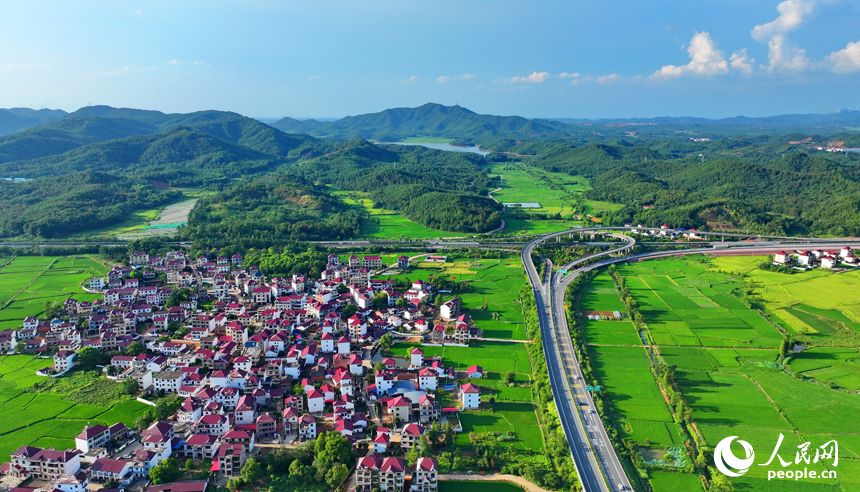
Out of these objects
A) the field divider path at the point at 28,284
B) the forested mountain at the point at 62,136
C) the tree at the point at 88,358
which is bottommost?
the tree at the point at 88,358

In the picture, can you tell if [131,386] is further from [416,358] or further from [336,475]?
[416,358]

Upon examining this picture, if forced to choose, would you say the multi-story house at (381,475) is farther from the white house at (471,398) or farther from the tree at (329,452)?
the white house at (471,398)

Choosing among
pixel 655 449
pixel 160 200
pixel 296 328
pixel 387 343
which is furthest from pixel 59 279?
pixel 655 449

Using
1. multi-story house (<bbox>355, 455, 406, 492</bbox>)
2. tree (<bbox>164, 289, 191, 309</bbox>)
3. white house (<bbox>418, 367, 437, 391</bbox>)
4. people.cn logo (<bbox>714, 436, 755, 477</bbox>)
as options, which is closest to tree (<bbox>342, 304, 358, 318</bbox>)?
white house (<bbox>418, 367, 437, 391</bbox>)

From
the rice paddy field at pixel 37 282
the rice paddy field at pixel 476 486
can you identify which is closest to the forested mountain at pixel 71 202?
the rice paddy field at pixel 37 282

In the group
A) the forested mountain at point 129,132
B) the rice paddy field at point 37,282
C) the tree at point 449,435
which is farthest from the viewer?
the forested mountain at point 129,132

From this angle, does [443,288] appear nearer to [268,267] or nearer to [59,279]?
[268,267]
